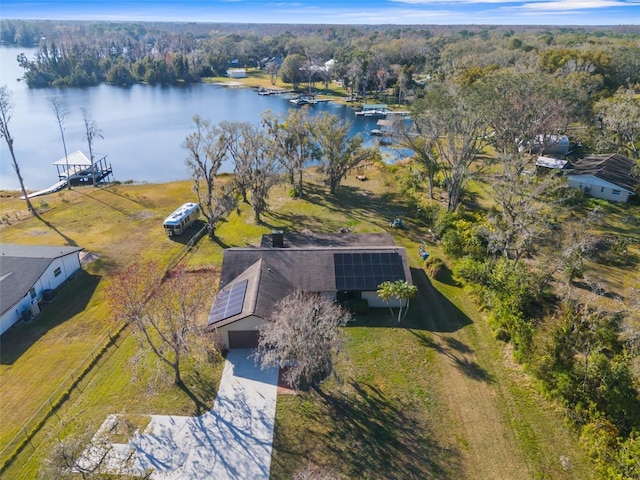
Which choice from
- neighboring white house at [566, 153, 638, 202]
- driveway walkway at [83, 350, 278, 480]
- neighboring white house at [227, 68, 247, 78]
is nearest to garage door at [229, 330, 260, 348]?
driveway walkway at [83, 350, 278, 480]

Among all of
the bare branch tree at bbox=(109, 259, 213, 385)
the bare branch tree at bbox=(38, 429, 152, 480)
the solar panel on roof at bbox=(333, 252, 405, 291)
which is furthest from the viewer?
the solar panel on roof at bbox=(333, 252, 405, 291)

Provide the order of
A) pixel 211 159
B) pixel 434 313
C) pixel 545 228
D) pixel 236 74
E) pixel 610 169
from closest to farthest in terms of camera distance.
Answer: pixel 434 313 → pixel 545 228 → pixel 211 159 → pixel 610 169 → pixel 236 74

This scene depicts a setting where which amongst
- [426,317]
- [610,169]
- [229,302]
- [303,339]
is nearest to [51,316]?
[229,302]

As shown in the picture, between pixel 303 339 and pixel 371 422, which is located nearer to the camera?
pixel 303 339

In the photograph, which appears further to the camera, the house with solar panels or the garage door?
the house with solar panels

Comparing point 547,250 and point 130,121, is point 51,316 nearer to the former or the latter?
point 547,250

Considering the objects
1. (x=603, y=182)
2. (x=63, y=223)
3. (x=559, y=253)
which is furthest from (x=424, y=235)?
(x=63, y=223)

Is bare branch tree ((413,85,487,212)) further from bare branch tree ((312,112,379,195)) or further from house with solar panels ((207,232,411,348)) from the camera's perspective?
house with solar panels ((207,232,411,348))
